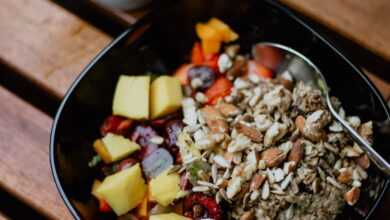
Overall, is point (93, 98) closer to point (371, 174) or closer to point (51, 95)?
point (51, 95)

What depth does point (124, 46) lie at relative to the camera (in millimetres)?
880

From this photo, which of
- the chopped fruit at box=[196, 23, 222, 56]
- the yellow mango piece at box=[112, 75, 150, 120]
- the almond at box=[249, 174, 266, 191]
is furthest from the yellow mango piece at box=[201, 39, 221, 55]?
the almond at box=[249, 174, 266, 191]

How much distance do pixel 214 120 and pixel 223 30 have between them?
0.51 feet

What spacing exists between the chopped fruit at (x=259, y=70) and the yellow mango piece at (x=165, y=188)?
0.65 ft

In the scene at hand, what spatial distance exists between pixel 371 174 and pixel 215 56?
0.86 ft

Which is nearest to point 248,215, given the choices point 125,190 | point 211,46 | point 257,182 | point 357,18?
point 257,182

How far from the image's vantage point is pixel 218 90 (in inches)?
35.0

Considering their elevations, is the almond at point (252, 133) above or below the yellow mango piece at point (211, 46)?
below

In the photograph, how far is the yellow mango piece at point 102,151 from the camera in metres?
0.86

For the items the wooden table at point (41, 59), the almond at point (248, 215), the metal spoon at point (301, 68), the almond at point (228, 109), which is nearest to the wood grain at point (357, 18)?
the wooden table at point (41, 59)

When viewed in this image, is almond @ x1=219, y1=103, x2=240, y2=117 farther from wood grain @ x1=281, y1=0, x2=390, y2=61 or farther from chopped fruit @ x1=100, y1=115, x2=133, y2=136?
wood grain @ x1=281, y1=0, x2=390, y2=61

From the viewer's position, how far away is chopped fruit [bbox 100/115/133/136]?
34.4 inches

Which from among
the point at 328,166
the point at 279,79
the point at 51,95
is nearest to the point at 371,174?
the point at 328,166

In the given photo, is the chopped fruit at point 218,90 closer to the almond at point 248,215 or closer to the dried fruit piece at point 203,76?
the dried fruit piece at point 203,76
